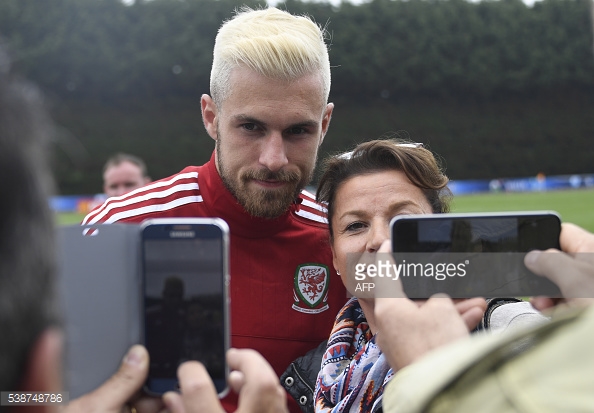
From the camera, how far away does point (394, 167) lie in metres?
2.23

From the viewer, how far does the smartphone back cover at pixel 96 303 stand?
1.13m

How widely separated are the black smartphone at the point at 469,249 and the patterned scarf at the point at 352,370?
0.43 meters

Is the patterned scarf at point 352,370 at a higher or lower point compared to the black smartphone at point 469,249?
lower

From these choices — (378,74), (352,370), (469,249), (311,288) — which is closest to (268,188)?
(311,288)

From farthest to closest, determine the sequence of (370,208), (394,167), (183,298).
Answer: (394,167)
(370,208)
(183,298)

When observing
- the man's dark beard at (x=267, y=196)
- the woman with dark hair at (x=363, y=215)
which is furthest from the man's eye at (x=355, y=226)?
the man's dark beard at (x=267, y=196)

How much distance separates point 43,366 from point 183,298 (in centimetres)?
49

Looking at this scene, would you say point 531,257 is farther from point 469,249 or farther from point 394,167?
point 394,167

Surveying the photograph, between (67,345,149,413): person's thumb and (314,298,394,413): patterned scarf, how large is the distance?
0.74m

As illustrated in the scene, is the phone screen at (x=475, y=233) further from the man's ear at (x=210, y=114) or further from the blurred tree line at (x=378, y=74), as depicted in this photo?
the blurred tree line at (x=378, y=74)

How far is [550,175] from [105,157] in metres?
23.6

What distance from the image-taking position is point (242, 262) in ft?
7.95

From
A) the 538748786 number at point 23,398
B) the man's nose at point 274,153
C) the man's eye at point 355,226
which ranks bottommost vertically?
the 538748786 number at point 23,398

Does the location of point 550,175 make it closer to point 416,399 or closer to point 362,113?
point 362,113
